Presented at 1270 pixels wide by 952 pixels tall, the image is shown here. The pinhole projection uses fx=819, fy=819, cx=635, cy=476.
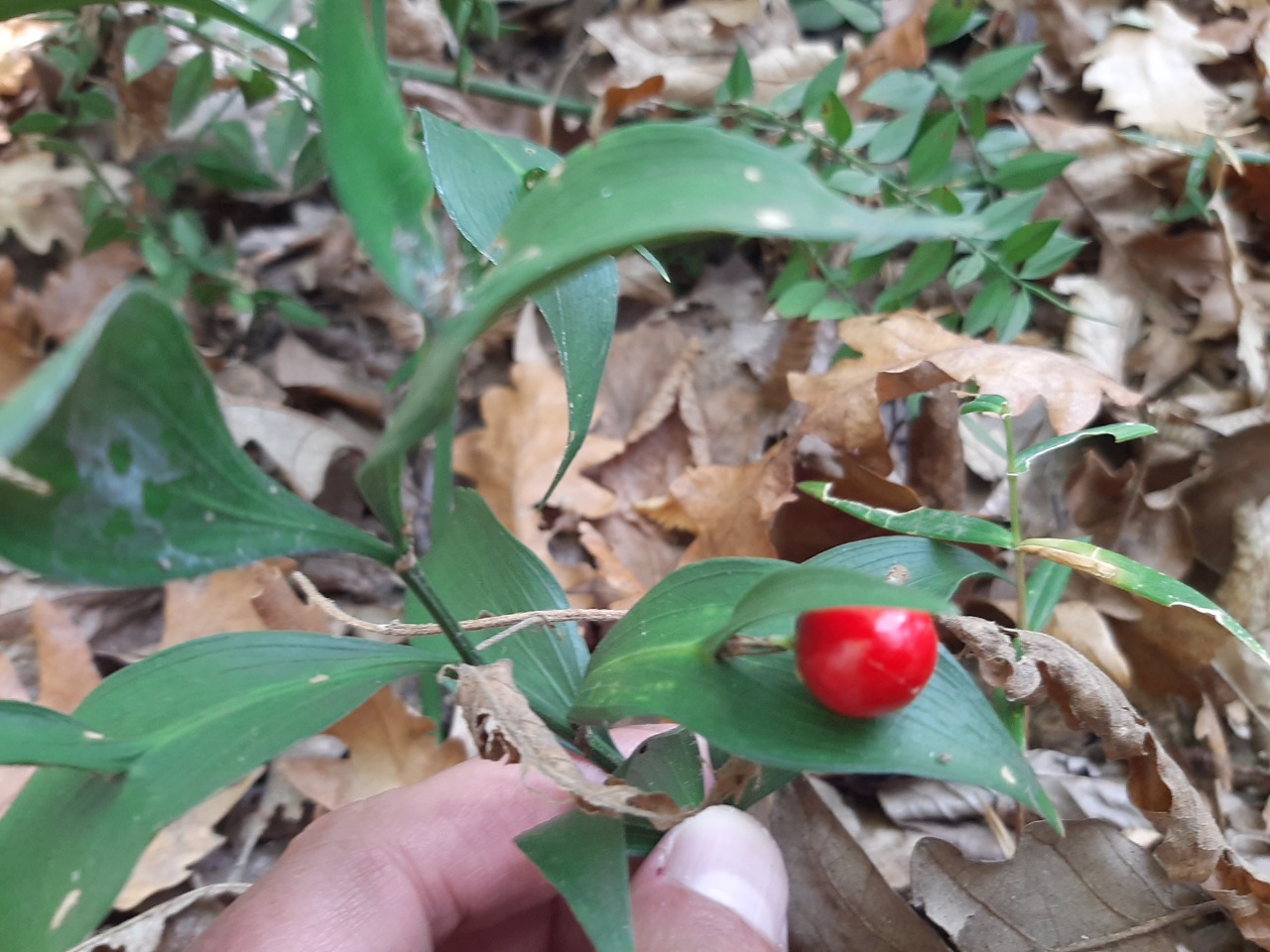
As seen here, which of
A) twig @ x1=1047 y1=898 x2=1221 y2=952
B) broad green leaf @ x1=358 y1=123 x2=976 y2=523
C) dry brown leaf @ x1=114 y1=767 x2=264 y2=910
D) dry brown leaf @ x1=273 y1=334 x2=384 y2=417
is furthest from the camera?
dry brown leaf @ x1=273 y1=334 x2=384 y2=417

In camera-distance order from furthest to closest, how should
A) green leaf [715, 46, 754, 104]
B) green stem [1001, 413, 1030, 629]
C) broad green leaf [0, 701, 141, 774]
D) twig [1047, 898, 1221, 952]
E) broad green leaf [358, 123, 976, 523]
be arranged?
green leaf [715, 46, 754, 104]
twig [1047, 898, 1221, 952]
green stem [1001, 413, 1030, 629]
broad green leaf [0, 701, 141, 774]
broad green leaf [358, 123, 976, 523]

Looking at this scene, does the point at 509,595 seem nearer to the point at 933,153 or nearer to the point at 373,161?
the point at 373,161

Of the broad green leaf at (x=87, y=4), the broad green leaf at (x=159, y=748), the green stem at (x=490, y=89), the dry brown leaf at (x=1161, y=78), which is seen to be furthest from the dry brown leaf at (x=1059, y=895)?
the dry brown leaf at (x=1161, y=78)

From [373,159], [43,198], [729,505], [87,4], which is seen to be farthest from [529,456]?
[43,198]

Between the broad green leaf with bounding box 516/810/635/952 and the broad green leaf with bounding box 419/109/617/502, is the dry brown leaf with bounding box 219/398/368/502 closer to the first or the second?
the broad green leaf with bounding box 419/109/617/502

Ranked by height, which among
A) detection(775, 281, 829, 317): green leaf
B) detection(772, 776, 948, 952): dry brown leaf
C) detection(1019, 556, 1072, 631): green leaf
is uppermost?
detection(775, 281, 829, 317): green leaf

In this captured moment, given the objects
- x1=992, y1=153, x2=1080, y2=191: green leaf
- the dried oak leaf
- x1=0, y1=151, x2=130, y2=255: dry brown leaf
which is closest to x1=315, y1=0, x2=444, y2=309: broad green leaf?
the dried oak leaf

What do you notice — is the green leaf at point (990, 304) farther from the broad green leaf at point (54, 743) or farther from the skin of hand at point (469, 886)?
the broad green leaf at point (54, 743)

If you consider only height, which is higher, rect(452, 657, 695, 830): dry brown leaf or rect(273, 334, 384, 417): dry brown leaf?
rect(452, 657, 695, 830): dry brown leaf
